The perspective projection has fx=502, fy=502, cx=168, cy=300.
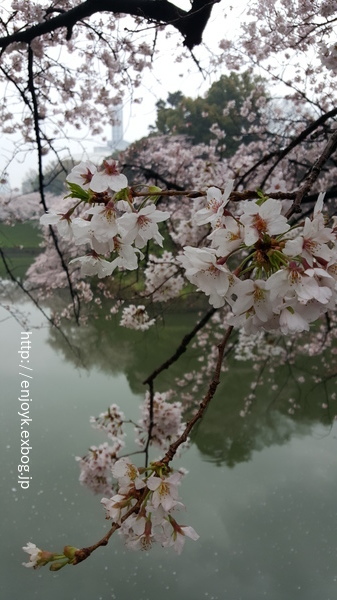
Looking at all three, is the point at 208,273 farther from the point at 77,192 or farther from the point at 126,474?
the point at 126,474

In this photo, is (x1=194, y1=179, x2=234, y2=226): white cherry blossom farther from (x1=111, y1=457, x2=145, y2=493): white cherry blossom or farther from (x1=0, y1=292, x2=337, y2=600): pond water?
(x1=0, y1=292, x2=337, y2=600): pond water

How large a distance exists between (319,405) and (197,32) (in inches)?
121

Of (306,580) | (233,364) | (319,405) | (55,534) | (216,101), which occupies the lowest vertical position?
(306,580)

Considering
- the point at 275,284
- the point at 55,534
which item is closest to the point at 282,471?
the point at 55,534

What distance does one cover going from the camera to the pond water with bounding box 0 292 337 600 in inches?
97.5

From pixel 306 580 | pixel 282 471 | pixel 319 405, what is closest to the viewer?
pixel 306 580

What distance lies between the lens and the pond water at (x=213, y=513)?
2.48m

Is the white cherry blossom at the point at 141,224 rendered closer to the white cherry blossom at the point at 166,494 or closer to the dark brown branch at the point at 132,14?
the white cherry blossom at the point at 166,494

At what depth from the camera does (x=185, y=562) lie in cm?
261

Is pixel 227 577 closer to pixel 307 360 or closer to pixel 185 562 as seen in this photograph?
pixel 185 562

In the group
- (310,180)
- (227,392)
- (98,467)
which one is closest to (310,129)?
(310,180)

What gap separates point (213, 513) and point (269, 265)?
9.26 feet

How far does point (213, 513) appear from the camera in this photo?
2.91 m

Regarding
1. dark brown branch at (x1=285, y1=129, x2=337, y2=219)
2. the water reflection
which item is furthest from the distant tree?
dark brown branch at (x1=285, y1=129, x2=337, y2=219)
